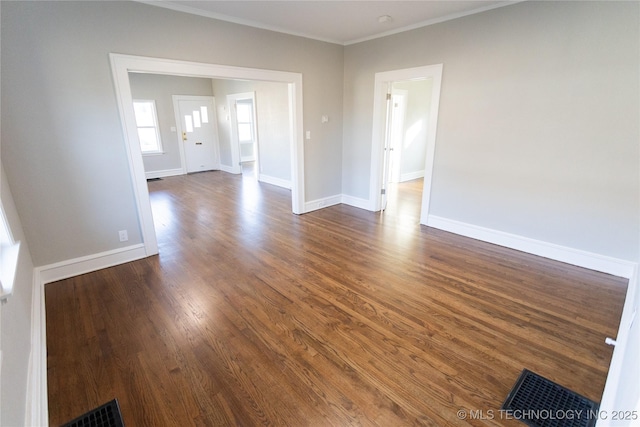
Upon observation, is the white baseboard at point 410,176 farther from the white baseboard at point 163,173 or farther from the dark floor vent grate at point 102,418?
the dark floor vent grate at point 102,418

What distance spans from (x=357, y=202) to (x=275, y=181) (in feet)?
8.51

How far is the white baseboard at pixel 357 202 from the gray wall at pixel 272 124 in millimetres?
1813

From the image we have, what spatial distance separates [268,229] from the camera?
14.2 feet

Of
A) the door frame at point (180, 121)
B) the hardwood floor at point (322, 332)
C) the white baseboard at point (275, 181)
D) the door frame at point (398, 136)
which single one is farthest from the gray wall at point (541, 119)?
the door frame at point (180, 121)

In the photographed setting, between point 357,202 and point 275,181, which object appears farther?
point 275,181

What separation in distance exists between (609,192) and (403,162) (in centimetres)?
447

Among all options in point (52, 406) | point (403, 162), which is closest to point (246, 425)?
point (52, 406)

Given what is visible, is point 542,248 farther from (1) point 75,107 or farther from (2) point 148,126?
(2) point 148,126

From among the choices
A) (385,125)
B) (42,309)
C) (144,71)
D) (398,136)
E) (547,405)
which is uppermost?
(144,71)

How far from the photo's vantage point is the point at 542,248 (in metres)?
3.43

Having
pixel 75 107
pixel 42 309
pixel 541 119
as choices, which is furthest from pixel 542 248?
pixel 75 107

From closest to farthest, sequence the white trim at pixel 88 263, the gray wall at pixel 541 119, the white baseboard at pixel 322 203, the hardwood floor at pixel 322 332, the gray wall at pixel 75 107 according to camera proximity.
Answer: the hardwood floor at pixel 322 332 → the gray wall at pixel 75 107 → the gray wall at pixel 541 119 → the white trim at pixel 88 263 → the white baseboard at pixel 322 203

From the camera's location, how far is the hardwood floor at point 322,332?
1712 millimetres

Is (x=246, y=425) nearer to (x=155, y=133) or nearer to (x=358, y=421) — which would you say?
→ (x=358, y=421)
